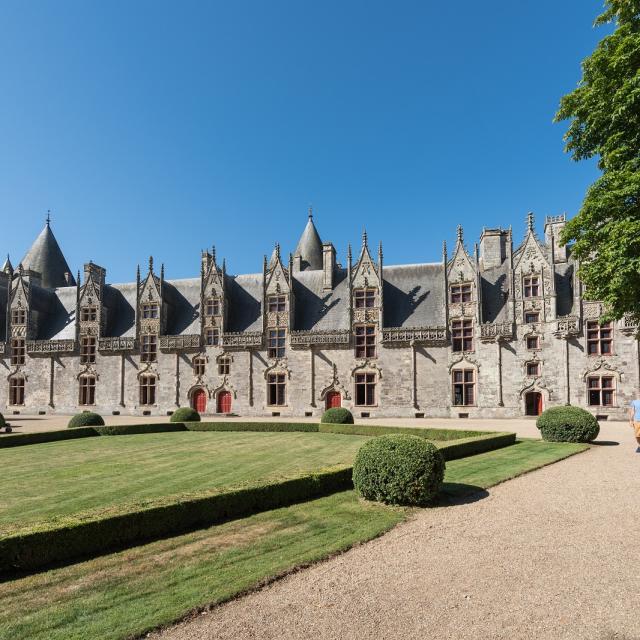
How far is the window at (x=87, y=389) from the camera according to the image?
41531 millimetres

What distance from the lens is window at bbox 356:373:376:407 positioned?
36.4 metres

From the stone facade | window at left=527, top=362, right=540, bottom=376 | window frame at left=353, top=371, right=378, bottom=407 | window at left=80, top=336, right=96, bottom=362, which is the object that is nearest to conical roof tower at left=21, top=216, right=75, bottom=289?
the stone facade

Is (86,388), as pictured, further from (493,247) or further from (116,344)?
(493,247)

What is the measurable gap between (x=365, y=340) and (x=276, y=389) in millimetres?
7915

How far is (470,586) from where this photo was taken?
6434mm

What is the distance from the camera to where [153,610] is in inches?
222

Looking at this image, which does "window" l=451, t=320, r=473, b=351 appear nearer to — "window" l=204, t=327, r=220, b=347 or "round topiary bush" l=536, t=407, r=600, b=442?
"round topiary bush" l=536, t=407, r=600, b=442

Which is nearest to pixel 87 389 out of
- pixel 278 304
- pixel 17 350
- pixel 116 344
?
pixel 116 344

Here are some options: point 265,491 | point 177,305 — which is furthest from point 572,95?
point 177,305

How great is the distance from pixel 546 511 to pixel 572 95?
1401 centimetres

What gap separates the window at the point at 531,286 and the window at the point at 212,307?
23383 mm

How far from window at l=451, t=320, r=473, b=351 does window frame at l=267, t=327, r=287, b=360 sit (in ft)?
42.0

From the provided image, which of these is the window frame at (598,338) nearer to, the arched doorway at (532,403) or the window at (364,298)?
the arched doorway at (532,403)

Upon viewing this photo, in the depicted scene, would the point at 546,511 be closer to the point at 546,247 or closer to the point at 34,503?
the point at 34,503
